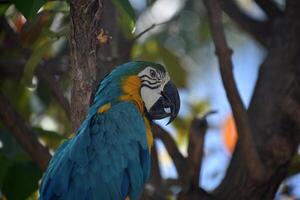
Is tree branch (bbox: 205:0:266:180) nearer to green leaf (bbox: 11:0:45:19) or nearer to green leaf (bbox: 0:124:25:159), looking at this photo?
green leaf (bbox: 11:0:45:19)

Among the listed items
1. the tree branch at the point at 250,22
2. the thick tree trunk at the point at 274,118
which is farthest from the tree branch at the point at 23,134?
the tree branch at the point at 250,22

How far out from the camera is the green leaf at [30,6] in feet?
8.09

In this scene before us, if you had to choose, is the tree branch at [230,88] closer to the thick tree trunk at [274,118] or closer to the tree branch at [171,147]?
the thick tree trunk at [274,118]

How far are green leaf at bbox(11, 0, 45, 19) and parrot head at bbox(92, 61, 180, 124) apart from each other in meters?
0.34

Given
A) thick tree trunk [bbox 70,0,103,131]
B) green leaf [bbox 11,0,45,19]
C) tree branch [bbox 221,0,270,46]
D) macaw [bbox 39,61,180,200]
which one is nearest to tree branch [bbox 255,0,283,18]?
tree branch [bbox 221,0,270,46]

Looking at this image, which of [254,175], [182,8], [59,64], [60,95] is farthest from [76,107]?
[182,8]

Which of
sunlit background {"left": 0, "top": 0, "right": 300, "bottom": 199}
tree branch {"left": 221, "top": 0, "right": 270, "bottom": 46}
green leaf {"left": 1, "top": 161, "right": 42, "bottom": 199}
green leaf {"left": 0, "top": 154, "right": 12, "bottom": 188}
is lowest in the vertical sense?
sunlit background {"left": 0, "top": 0, "right": 300, "bottom": 199}

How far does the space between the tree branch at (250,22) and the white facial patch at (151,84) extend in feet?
2.34

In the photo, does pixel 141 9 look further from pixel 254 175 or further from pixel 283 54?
pixel 254 175

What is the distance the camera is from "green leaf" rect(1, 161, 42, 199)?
2.95m

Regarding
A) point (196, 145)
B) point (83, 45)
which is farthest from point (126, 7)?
point (196, 145)

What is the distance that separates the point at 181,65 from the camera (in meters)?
3.73

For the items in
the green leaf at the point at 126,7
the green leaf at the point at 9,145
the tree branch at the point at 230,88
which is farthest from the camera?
the green leaf at the point at 9,145

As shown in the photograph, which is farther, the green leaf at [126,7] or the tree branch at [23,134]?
the tree branch at [23,134]
